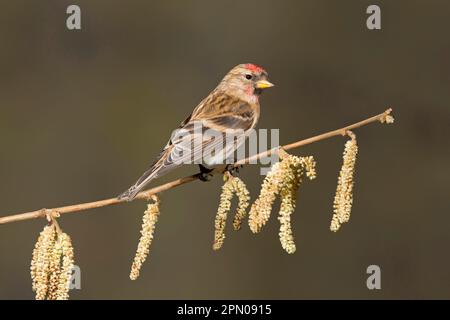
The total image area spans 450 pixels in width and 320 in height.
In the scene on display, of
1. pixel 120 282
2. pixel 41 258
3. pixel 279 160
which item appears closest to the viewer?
pixel 41 258

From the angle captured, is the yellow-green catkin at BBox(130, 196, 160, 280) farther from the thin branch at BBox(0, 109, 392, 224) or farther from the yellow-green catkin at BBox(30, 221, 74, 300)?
the yellow-green catkin at BBox(30, 221, 74, 300)

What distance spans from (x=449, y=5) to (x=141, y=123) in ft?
7.53

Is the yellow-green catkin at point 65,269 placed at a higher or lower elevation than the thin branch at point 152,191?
lower

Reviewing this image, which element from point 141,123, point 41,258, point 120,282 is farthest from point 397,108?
point 41,258

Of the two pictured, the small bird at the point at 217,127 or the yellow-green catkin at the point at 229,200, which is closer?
the yellow-green catkin at the point at 229,200

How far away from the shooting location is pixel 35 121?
230 inches

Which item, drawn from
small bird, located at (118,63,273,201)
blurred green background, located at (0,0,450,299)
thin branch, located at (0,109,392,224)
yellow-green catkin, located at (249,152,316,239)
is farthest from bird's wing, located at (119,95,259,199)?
blurred green background, located at (0,0,450,299)

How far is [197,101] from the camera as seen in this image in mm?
5812

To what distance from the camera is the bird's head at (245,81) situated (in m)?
3.78

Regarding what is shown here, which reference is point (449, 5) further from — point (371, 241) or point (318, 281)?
point (318, 281)

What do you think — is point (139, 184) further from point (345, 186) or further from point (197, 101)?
point (197, 101)

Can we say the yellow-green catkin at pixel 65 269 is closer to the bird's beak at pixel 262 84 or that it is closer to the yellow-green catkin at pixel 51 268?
the yellow-green catkin at pixel 51 268

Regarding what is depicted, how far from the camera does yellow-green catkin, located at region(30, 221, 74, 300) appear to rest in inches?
78.4

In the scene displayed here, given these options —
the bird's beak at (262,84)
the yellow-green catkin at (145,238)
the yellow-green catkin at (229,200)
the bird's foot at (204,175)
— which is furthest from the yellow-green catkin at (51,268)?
the bird's beak at (262,84)
